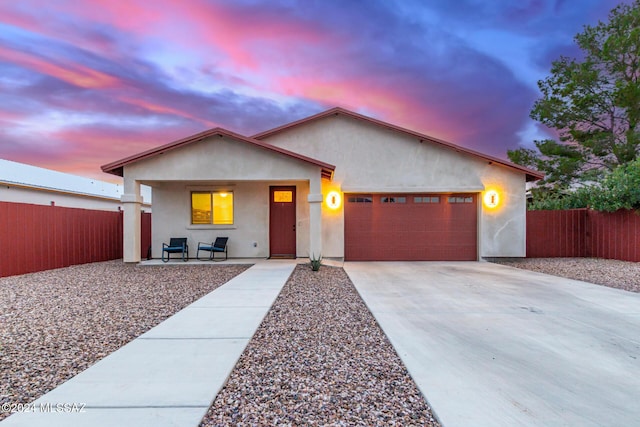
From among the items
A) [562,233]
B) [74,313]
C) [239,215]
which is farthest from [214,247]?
[562,233]

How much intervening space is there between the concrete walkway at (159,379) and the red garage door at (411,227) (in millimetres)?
7450

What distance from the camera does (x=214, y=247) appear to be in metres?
11.6

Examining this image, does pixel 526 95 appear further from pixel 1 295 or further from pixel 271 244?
pixel 1 295

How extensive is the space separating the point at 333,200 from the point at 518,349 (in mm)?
8575

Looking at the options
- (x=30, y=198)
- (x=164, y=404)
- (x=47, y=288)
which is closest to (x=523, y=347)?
(x=164, y=404)

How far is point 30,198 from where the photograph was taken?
15.3 meters

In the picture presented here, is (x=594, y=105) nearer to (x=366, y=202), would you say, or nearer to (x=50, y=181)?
(x=366, y=202)

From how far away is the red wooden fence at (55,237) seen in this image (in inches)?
350

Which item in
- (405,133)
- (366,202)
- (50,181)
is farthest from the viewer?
(50,181)

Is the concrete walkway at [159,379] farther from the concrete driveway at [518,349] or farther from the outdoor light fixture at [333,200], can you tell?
the outdoor light fixture at [333,200]

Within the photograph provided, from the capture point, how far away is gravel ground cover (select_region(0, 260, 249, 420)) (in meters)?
3.27

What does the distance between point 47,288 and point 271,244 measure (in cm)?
665

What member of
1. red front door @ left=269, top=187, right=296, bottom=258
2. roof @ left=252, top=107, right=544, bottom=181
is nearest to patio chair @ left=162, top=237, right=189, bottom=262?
red front door @ left=269, top=187, right=296, bottom=258

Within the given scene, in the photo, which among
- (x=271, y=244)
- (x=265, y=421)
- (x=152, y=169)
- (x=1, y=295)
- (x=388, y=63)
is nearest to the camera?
(x=265, y=421)
